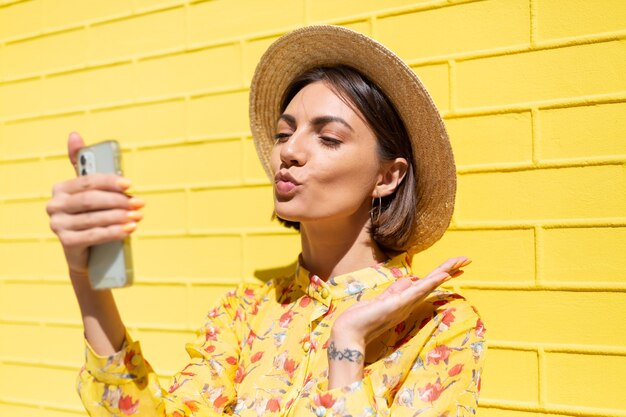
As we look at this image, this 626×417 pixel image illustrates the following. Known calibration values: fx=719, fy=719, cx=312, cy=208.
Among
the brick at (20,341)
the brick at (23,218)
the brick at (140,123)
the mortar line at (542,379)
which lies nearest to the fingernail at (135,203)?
the mortar line at (542,379)

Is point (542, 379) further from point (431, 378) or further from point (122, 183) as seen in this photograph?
point (122, 183)

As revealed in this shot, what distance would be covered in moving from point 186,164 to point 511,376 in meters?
1.48

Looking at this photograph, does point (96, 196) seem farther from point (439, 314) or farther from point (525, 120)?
point (525, 120)

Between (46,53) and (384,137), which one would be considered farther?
(46,53)

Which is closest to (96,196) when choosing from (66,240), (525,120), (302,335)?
(66,240)

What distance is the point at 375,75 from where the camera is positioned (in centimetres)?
208

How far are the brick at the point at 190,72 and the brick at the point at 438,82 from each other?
77cm

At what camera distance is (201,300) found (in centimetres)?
284

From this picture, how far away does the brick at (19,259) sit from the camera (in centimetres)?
328

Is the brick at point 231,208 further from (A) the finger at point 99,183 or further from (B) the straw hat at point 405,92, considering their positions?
(A) the finger at point 99,183

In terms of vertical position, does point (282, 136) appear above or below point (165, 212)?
above

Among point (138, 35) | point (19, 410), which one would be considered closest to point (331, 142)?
point (138, 35)

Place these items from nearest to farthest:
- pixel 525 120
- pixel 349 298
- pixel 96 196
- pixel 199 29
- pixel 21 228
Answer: pixel 96 196 → pixel 349 298 → pixel 525 120 → pixel 199 29 → pixel 21 228

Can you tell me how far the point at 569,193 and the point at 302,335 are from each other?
0.91m
